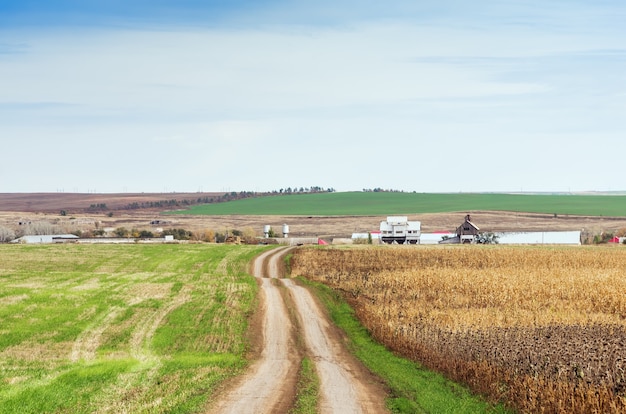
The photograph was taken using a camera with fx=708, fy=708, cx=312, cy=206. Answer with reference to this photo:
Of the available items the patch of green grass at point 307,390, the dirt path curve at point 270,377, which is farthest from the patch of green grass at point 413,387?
the dirt path curve at point 270,377

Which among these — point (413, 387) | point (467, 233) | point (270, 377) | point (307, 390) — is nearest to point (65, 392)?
point (270, 377)

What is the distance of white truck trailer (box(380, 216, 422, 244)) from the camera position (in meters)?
137

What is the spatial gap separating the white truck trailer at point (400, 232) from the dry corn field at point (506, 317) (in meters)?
55.7

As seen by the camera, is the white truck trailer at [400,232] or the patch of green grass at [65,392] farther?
the white truck trailer at [400,232]

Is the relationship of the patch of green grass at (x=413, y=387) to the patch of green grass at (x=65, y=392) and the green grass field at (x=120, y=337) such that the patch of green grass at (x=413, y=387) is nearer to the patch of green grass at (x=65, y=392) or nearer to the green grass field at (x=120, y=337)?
the green grass field at (x=120, y=337)

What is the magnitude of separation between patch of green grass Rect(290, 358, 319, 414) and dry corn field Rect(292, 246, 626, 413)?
16.1 feet

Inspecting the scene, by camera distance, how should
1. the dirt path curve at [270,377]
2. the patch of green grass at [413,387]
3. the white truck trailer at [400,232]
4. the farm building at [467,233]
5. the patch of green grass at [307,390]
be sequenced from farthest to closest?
the white truck trailer at [400,232], the farm building at [467,233], the patch of green grass at [413,387], the dirt path curve at [270,377], the patch of green grass at [307,390]

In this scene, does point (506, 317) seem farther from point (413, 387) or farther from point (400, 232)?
point (400, 232)

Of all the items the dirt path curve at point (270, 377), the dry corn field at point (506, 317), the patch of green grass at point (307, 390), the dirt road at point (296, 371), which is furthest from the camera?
the dry corn field at point (506, 317)

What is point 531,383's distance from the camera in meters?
22.8

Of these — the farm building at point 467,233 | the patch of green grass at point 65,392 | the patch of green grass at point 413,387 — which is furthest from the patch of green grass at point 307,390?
the farm building at point 467,233

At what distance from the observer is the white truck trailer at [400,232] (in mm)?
136750

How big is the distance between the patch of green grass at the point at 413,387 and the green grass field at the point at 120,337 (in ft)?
19.1

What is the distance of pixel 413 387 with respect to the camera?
25.1m
